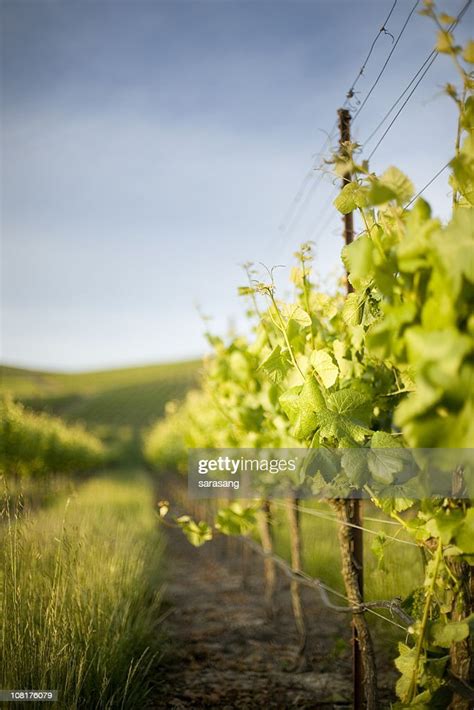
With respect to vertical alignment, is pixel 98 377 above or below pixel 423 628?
above

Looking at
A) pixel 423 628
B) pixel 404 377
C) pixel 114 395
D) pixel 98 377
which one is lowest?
pixel 423 628

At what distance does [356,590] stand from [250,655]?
77.9 inches

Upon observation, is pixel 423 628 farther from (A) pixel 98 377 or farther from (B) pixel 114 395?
(A) pixel 98 377

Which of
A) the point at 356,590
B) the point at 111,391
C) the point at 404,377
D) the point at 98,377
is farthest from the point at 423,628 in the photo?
the point at 98,377

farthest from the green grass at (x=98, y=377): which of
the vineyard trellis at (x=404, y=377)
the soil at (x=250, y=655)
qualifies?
the vineyard trellis at (x=404, y=377)

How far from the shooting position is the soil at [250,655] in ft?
10.1

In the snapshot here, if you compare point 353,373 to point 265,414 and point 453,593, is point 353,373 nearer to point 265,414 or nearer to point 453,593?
point 453,593

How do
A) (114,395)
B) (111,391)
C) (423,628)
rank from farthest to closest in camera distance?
1. (111,391)
2. (114,395)
3. (423,628)

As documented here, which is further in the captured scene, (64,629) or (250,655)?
(250,655)

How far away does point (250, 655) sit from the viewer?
391cm

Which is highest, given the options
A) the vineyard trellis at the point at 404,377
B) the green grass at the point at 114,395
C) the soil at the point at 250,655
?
the green grass at the point at 114,395

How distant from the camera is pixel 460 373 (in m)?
1.04

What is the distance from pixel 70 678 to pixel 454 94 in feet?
8.62

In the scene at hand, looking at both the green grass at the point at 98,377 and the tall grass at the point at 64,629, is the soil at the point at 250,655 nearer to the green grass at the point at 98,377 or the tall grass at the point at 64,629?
the tall grass at the point at 64,629
